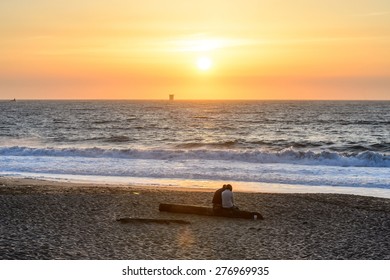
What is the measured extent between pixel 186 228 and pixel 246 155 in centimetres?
2316

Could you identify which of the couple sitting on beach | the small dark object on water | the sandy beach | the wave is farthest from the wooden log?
the wave

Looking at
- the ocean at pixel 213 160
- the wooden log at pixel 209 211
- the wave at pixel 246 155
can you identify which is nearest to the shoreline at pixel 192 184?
the ocean at pixel 213 160

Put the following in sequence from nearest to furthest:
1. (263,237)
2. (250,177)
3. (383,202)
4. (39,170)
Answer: (263,237)
(383,202)
(250,177)
(39,170)

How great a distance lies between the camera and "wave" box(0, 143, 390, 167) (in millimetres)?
34312

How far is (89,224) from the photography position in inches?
540

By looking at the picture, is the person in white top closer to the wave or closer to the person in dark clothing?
the person in dark clothing

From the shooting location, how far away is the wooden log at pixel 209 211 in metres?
14.8

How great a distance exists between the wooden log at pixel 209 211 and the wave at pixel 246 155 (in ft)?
64.5

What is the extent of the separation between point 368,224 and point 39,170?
1904cm

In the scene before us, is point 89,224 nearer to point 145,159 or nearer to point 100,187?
→ point 100,187

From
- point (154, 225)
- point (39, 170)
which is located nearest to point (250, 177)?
point (39, 170)

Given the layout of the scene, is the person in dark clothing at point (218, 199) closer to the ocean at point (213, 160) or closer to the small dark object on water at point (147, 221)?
the small dark object on water at point (147, 221)

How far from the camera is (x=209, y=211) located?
15.0 m

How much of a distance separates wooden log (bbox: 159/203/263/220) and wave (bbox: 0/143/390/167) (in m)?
19.7
